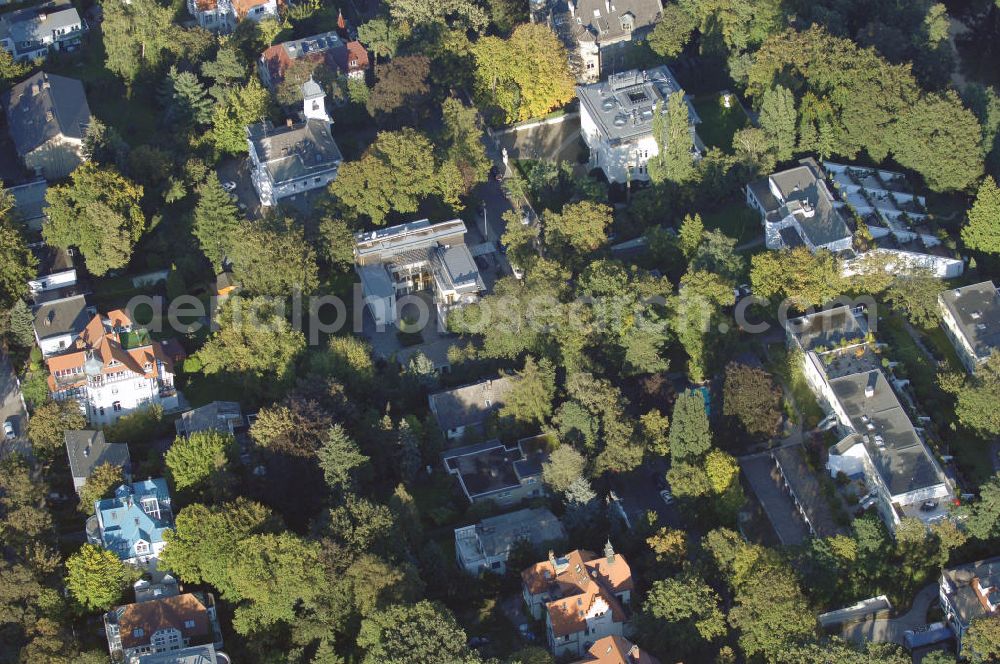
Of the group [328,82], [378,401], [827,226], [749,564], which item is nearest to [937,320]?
[827,226]

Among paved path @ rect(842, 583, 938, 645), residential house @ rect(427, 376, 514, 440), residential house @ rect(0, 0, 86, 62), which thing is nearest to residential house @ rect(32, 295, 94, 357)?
residential house @ rect(427, 376, 514, 440)

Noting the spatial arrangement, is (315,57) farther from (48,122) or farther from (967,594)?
(967,594)

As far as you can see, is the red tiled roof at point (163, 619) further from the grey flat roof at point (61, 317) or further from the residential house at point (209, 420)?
the grey flat roof at point (61, 317)

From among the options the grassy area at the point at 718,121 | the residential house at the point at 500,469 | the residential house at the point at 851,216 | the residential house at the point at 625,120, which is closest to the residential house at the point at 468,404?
the residential house at the point at 500,469

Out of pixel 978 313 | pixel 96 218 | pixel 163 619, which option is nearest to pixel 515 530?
pixel 163 619

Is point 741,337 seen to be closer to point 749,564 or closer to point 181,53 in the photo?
point 749,564

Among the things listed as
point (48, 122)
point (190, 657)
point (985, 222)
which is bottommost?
point (190, 657)
